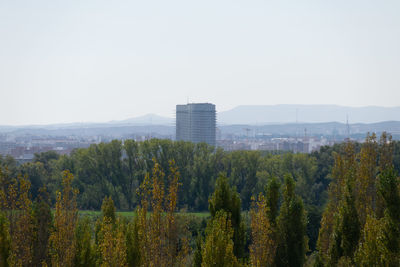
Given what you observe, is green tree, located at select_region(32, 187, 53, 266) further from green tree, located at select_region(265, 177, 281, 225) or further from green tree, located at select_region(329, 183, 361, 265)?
green tree, located at select_region(329, 183, 361, 265)

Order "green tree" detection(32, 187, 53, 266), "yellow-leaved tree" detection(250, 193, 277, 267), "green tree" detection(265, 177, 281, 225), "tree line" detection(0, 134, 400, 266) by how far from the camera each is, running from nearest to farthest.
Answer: "tree line" detection(0, 134, 400, 266), "yellow-leaved tree" detection(250, 193, 277, 267), "green tree" detection(32, 187, 53, 266), "green tree" detection(265, 177, 281, 225)

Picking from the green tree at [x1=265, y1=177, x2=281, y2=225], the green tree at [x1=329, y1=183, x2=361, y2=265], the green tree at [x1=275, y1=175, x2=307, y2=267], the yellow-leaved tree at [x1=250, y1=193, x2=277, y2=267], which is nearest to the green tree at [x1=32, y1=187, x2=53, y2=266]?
the yellow-leaved tree at [x1=250, y1=193, x2=277, y2=267]

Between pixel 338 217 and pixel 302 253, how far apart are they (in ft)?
6.27

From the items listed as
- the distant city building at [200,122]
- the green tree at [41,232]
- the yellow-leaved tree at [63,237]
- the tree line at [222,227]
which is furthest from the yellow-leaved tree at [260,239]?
the distant city building at [200,122]

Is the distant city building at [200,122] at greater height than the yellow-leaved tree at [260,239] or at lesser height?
greater

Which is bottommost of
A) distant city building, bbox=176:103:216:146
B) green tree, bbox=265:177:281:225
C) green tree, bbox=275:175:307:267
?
green tree, bbox=275:175:307:267

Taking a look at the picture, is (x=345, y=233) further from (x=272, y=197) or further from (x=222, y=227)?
(x=222, y=227)

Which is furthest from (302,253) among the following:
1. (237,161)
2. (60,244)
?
(237,161)

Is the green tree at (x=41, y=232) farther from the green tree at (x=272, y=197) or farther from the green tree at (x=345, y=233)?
the green tree at (x=345, y=233)

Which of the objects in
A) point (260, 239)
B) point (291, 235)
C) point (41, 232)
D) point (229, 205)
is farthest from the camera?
point (291, 235)

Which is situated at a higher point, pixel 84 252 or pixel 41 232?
pixel 41 232

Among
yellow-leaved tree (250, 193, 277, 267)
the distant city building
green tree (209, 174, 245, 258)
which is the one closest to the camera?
yellow-leaved tree (250, 193, 277, 267)

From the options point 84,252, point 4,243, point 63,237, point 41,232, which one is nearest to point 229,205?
point 84,252

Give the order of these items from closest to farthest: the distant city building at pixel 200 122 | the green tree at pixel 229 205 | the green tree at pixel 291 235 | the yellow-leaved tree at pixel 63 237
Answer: the yellow-leaved tree at pixel 63 237 < the green tree at pixel 229 205 < the green tree at pixel 291 235 < the distant city building at pixel 200 122
